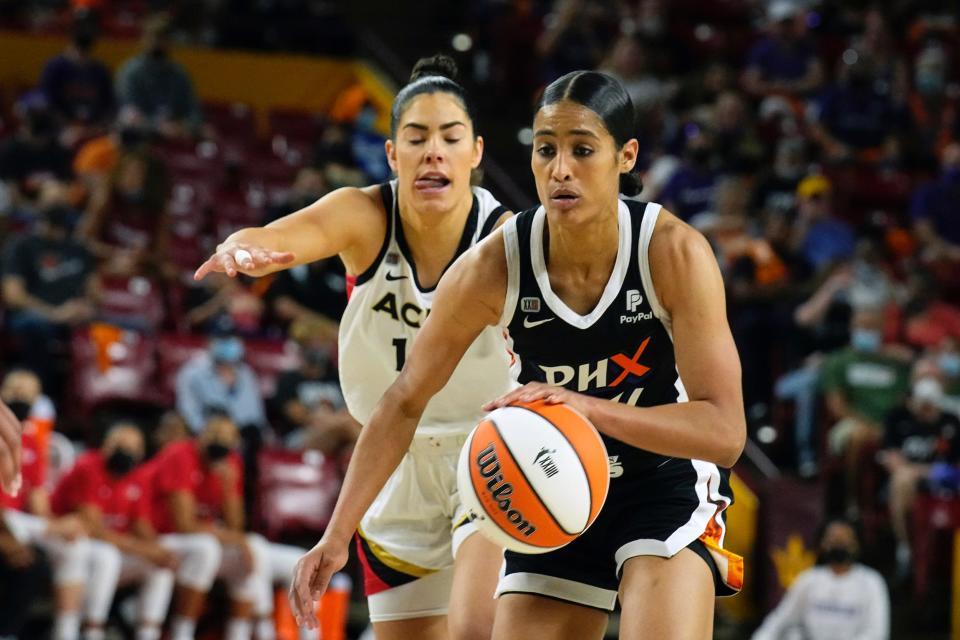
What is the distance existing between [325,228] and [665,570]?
1.47m

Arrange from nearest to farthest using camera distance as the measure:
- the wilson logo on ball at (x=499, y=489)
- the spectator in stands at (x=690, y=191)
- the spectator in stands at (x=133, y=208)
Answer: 1. the wilson logo on ball at (x=499, y=489)
2. the spectator in stands at (x=133, y=208)
3. the spectator in stands at (x=690, y=191)

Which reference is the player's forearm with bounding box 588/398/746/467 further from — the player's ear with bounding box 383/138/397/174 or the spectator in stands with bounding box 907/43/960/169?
the spectator in stands with bounding box 907/43/960/169

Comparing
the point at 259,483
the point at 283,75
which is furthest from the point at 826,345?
the point at 283,75

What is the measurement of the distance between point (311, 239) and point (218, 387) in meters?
5.29

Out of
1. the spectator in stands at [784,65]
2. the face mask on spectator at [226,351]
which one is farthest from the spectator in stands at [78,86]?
the spectator in stands at [784,65]

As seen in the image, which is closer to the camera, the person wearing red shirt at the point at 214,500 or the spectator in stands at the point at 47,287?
the person wearing red shirt at the point at 214,500

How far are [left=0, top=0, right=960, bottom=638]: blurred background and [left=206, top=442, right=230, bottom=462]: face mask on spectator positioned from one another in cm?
28

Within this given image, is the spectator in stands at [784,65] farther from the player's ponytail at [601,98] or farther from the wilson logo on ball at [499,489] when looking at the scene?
the wilson logo on ball at [499,489]

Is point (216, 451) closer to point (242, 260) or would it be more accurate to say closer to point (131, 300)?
point (131, 300)

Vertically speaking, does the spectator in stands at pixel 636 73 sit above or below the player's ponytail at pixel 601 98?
above

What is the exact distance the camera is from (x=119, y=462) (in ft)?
28.6

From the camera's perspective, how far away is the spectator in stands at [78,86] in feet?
39.7

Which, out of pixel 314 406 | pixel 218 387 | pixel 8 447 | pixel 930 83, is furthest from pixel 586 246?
pixel 930 83

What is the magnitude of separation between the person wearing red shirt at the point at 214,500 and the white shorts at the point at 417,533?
400 cm
